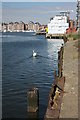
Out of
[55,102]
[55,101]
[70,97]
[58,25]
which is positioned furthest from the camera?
[58,25]

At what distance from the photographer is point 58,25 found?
15538 cm

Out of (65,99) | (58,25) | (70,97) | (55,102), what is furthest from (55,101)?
(58,25)

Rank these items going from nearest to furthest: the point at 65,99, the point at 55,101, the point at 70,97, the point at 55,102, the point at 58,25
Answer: the point at 55,102, the point at 55,101, the point at 65,99, the point at 70,97, the point at 58,25

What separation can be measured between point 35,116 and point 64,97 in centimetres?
201

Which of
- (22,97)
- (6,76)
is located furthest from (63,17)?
(22,97)

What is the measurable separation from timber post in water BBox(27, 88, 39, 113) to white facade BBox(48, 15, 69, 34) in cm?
13605

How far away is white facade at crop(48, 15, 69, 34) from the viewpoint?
504ft

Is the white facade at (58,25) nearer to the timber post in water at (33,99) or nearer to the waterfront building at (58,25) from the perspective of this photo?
the waterfront building at (58,25)

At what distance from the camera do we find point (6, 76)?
1315 inches

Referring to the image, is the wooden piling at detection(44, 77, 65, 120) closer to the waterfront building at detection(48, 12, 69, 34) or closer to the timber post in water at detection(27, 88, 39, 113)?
the timber post in water at detection(27, 88, 39, 113)

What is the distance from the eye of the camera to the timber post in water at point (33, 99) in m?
16.0

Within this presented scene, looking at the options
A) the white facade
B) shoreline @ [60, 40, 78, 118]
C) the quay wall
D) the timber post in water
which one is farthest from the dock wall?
the white facade

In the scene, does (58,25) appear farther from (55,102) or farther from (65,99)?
(55,102)

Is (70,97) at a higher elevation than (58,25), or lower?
lower
